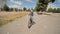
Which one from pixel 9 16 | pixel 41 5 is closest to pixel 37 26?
pixel 41 5

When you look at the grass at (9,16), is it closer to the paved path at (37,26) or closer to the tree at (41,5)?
the paved path at (37,26)

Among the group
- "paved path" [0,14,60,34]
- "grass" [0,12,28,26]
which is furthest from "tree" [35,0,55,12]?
"grass" [0,12,28,26]

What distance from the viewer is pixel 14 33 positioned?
2244mm

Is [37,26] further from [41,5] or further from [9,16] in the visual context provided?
[9,16]

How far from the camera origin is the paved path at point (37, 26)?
7.27 feet

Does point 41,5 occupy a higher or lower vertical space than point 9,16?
higher

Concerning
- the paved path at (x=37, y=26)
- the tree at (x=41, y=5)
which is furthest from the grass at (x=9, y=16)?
the tree at (x=41, y=5)

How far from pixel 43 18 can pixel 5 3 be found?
0.46 meters

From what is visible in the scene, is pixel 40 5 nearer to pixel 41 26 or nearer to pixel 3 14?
pixel 41 26

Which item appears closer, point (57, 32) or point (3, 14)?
point (57, 32)

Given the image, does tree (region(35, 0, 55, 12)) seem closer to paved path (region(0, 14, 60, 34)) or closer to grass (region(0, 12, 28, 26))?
paved path (region(0, 14, 60, 34))

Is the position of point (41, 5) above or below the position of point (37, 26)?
above

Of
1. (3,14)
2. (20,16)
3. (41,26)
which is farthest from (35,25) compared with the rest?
(3,14)

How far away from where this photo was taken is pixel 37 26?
7.36ft
